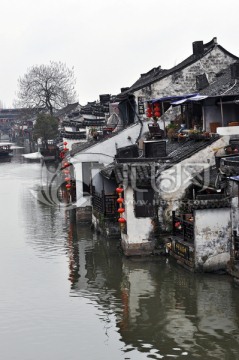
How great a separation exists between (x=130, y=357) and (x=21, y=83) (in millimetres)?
74694

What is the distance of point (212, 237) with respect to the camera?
2031 centimetres

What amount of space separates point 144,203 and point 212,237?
3.79m

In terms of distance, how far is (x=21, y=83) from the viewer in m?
85.8

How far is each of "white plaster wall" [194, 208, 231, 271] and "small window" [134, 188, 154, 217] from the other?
3365 millimetres

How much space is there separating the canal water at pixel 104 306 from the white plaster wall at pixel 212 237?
1.79 feet

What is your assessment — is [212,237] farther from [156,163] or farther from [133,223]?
[156,163]

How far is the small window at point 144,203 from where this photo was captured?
76.5ft

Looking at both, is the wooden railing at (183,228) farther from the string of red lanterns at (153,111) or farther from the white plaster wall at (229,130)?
the string of red lanterns at (153,111)

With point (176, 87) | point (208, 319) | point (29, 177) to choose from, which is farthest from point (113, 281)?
point (29, 177)

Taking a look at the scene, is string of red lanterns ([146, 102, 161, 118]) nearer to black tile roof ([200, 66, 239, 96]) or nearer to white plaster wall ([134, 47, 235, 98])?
white plaster wall ([134, 47, 235, 98])

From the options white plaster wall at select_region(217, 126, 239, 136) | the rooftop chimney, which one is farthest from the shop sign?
white plaster wall at select_region(217, 126, 239, 136)

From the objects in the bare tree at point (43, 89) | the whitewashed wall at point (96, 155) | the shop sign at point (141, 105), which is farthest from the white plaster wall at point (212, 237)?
the bare tree at point (43, 89)

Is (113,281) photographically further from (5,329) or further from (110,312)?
(5,329)

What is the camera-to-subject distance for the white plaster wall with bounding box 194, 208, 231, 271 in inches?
798
